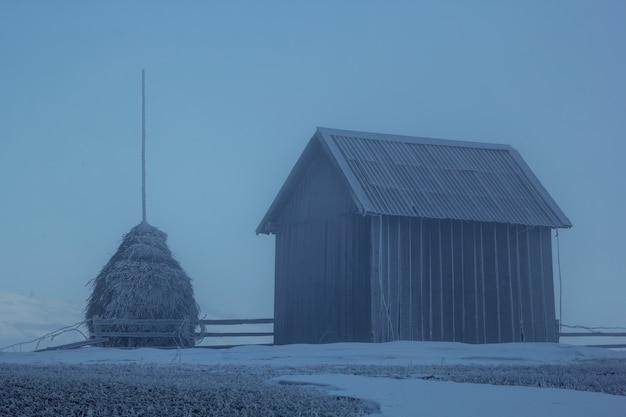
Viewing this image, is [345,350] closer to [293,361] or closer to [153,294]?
[293,361]

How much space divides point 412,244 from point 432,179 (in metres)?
2.30

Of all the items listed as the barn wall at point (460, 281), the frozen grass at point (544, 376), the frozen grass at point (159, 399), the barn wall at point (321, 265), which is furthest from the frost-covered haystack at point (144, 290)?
the frozen grass at point (159, 399)

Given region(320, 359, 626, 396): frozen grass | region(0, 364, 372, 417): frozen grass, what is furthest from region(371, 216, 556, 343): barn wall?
region(0, 364, 372, 417): frozen grass

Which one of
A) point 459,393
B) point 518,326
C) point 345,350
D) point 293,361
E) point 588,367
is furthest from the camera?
point 518,326

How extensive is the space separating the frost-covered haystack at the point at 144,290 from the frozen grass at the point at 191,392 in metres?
12.8

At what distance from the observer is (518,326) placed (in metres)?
20.5

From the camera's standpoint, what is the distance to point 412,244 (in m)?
19.4

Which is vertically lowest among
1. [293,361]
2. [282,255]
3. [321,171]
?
[293,361]

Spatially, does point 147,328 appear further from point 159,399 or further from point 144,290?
point 159,399

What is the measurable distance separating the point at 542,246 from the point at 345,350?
832cm

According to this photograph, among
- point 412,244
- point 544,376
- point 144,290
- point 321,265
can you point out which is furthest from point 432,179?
point 544,376

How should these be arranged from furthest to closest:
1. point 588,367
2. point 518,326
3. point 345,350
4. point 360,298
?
point 518,326
point 360,298
point 345,350
point 588,367

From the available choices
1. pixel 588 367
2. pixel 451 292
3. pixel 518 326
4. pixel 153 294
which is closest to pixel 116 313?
pixel 153 294

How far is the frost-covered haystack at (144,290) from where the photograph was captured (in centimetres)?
2234
